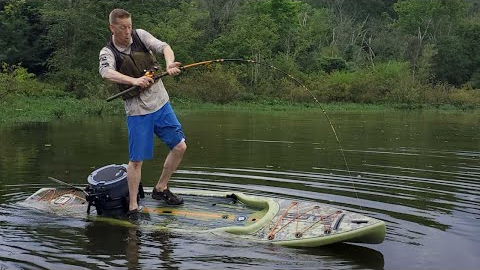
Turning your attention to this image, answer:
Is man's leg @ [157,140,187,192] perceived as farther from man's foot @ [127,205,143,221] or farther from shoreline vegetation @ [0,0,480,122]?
shoreline vegetation @ [0,0,480,122]

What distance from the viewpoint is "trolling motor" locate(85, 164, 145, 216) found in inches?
282

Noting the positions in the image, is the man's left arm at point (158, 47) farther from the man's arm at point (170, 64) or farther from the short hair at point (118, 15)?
the short hair at point (118, 15)

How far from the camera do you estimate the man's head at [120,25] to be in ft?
22.1

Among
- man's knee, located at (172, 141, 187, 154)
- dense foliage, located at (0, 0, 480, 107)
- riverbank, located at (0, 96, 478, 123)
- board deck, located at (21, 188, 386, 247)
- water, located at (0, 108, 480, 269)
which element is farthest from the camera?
dense foliage, located at (0, 0, 480, 107)

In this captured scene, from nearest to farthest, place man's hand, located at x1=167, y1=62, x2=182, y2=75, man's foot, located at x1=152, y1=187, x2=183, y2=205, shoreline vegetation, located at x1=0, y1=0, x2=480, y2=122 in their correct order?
man's hand, located at x1=167, y1=62, x2=182, y2=75, man's foot, located at x1=152, y1=187, x2=183, y2=205, shoreline vegetation, located at x1=0, y1=0, x2=480, y2=122

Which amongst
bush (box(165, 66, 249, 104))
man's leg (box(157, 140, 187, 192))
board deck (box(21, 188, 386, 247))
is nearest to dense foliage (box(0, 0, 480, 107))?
bush (box(165, 66, 249, 104))

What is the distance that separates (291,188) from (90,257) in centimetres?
427

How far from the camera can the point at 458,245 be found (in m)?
6.41

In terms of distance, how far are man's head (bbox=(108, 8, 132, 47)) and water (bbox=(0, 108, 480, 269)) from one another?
7.09ft

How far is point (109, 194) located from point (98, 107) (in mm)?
21623

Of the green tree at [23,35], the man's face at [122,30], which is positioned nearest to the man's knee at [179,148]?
the man's face at [122,30]

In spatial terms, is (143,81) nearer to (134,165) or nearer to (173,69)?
(173,69)

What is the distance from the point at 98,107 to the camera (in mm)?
28125

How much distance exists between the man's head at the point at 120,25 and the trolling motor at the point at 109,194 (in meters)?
1.64
